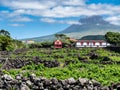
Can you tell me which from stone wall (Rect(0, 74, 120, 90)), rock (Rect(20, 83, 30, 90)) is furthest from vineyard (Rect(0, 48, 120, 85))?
rock (Rect(20, 83, 30, 90))

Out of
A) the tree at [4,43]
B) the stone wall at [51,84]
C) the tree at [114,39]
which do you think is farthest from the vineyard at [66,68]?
the tree at [114,39]

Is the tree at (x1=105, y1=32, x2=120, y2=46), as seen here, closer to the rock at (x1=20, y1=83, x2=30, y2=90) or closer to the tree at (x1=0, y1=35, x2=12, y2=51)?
the tree at (x1=0, y1=35, x2=12, y2=51)

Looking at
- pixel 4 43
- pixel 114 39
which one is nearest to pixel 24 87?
pixel 4 43

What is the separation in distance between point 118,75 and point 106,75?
1015mm

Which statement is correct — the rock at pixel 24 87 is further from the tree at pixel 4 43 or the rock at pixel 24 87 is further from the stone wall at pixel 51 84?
the tree at pixel 4 43

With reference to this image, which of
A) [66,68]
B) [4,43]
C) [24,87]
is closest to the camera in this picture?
[24,87]

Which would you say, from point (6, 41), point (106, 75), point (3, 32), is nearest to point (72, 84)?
point (106, 75)

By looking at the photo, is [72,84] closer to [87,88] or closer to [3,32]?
[87,88]

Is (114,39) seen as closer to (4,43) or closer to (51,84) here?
(4,43)

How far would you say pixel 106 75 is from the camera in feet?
117

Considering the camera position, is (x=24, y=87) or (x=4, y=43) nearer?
(x=24, y=87)

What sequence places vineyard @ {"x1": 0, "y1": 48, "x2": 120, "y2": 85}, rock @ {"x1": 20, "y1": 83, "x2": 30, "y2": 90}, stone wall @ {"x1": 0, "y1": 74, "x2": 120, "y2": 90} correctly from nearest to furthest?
rock @ {"x1": 20, "y1": 83, "x2": 30, "y2": 90} → stone wall @ {"x1": 0, "y1": 74, "x2": 120, "y2": 90} → vineyard @ {"x1": 0, "y1": 48, "x2": 120, "y2": 85}

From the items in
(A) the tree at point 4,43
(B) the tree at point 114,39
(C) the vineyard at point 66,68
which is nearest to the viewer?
(C) the vineyard at point 66,68

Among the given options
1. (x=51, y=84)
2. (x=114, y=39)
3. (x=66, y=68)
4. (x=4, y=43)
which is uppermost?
(x=51, y=84)
